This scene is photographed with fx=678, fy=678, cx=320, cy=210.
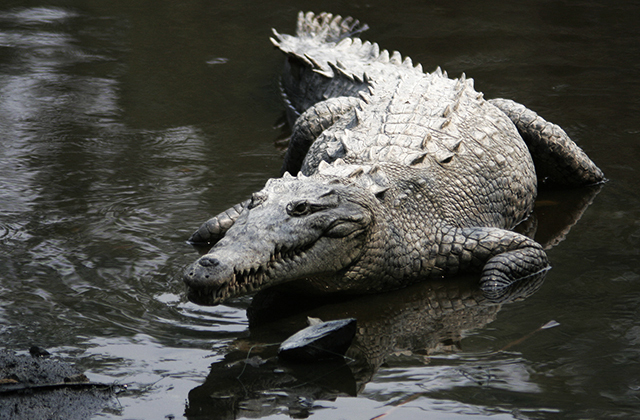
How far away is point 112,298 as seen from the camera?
338 cm

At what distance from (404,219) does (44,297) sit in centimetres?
188

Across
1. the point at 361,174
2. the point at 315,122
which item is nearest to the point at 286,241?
the point at 361,174

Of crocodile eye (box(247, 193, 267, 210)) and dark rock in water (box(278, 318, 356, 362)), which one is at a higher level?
crocodile eye (box(247, 193, 267, 210))

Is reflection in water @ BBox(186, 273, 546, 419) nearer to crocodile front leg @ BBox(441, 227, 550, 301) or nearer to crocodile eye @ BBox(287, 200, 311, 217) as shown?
crocodile front leg @ BBox(441, 227, 550, 301)

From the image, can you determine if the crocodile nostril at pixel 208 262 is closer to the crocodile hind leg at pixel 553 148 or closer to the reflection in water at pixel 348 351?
the reflection in water at pixel 348 351

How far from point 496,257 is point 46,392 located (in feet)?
7.63

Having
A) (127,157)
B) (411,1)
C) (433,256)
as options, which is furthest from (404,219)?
(411,1)

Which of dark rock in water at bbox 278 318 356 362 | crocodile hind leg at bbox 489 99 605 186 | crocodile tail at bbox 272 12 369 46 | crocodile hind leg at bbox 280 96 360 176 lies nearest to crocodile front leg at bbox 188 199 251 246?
crocodile hind leg at bbox 280 96 360 176

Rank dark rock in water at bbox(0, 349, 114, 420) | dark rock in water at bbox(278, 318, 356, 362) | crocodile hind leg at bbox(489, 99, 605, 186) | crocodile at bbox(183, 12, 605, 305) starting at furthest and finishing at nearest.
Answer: crocodile hind leg at bbox(489, 99, 605, 186) → crocodile at bbox(183, 12, 605, 305) → dark rock in water at bbox(278, 318, 356, 362) → dark rock in water at bbox(0, 349, 114, 420)

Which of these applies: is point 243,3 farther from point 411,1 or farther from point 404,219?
point 404,219

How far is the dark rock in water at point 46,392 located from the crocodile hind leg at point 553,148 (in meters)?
3.60

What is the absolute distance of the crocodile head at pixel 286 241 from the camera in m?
2.78

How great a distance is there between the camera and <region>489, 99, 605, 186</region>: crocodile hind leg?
16.3ft

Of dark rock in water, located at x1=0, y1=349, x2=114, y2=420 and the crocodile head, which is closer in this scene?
dark rock in water, located at x1=0, y1=349, x2=114, y2=420
